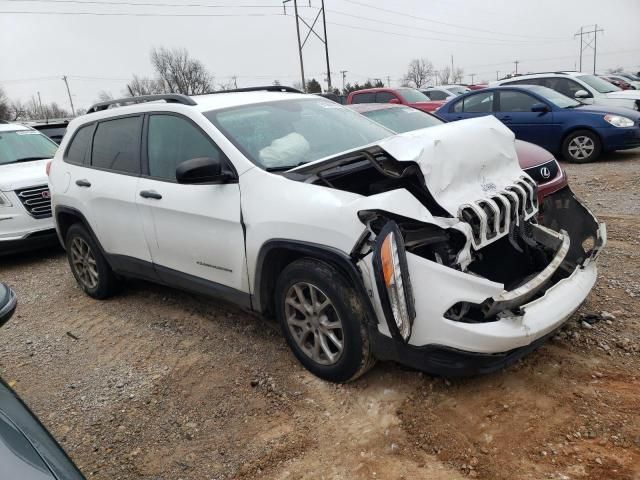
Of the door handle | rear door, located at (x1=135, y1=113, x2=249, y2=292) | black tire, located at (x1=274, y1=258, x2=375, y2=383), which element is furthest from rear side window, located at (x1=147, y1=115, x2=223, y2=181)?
black tire, located at (x1=274, y1=258, x2=375, y2=383)

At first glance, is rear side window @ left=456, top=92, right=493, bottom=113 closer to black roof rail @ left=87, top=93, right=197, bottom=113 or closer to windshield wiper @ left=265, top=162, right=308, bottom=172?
black roof rail @ left=87, top=93, right=197, bottom=113

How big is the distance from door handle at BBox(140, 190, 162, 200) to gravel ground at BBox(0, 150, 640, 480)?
110 centimetres

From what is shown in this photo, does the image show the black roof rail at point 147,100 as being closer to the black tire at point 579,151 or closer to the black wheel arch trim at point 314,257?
the black wheel arch trim at point 314,257

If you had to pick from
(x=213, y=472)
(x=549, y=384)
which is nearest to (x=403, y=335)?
(x=549, y=384)

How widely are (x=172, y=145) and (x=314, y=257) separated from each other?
5.41 feet

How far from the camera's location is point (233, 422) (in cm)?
302

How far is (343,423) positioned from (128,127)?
3.03m

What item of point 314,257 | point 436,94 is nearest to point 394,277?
point 314,257

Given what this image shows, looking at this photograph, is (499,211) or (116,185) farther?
(116,185)

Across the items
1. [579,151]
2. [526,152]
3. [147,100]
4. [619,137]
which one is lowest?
[579,151]

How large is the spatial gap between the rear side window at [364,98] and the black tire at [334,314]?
441 inches

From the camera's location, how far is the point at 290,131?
3773mm

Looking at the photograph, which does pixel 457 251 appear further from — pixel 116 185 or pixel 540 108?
pixel 540 108

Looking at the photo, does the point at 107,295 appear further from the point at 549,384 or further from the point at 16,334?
the point at 549,384
